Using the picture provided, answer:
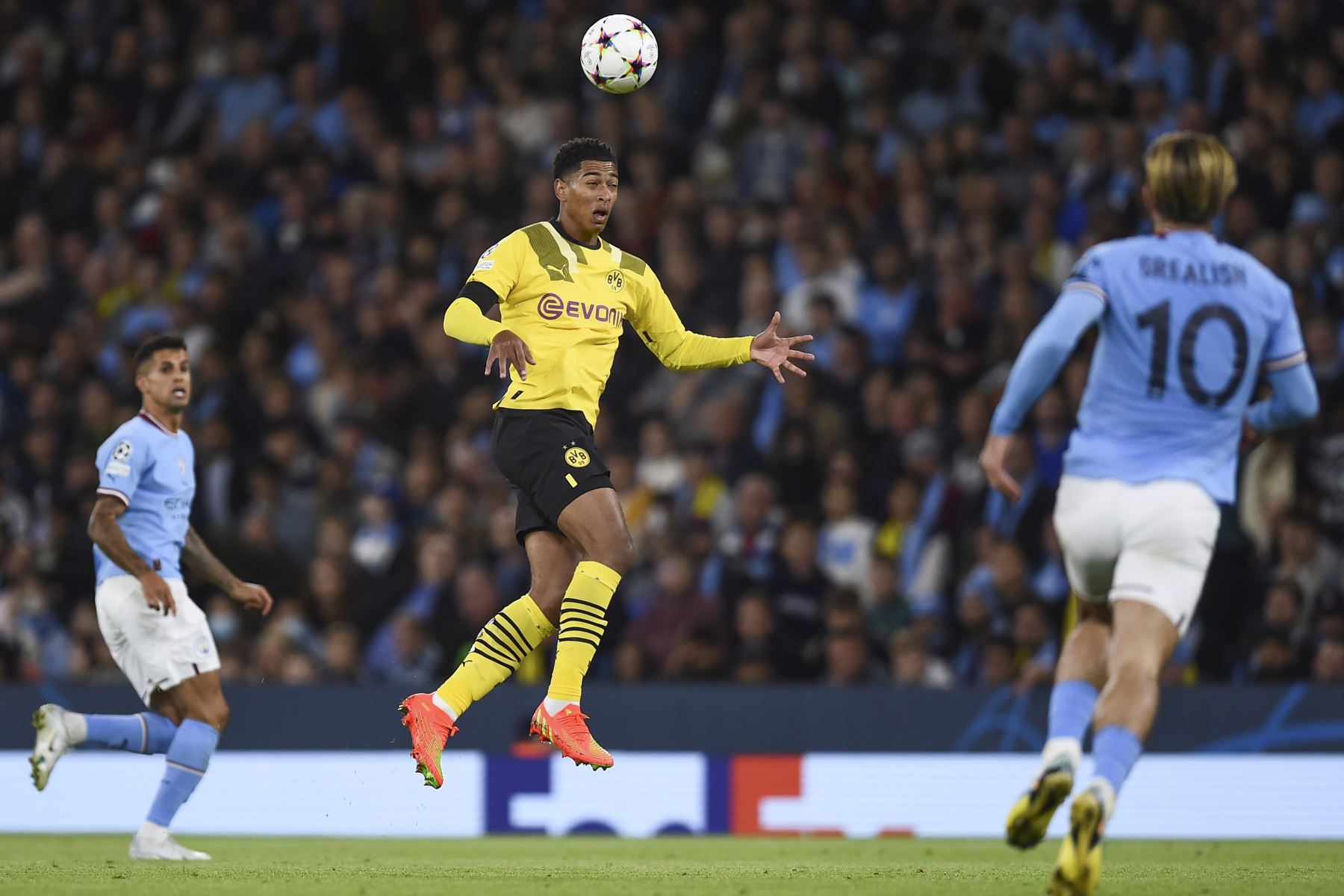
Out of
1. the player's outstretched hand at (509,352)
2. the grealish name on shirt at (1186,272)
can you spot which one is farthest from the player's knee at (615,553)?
the grealish name on shirt at (1186,272)

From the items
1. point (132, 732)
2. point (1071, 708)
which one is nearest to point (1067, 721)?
point (1071, 708)

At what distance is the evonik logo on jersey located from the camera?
26.9 feet

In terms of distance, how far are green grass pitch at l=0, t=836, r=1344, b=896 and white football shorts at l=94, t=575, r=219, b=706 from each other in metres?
0.92

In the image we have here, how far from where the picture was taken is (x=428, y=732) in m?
7.83

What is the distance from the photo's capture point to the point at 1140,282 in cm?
596

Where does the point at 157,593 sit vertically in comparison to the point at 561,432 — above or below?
below

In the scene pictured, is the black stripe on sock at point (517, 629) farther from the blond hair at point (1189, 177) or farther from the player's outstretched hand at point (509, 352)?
the blond hair at point (1189, 177)

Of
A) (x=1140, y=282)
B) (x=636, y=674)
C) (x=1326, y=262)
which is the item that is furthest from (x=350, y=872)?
(x=1326, y=262)

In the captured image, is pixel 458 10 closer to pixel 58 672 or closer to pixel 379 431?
pixel 379 431

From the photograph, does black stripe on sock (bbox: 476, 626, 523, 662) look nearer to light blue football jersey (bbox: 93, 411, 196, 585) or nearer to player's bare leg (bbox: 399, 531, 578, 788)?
player's bare leg (bbox: 399, 531, 578, 788)

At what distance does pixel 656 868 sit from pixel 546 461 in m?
1.83

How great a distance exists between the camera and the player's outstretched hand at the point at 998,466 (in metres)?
5.82

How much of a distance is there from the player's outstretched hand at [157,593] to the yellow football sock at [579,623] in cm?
211

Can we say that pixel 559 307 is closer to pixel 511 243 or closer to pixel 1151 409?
pixel 511 243
